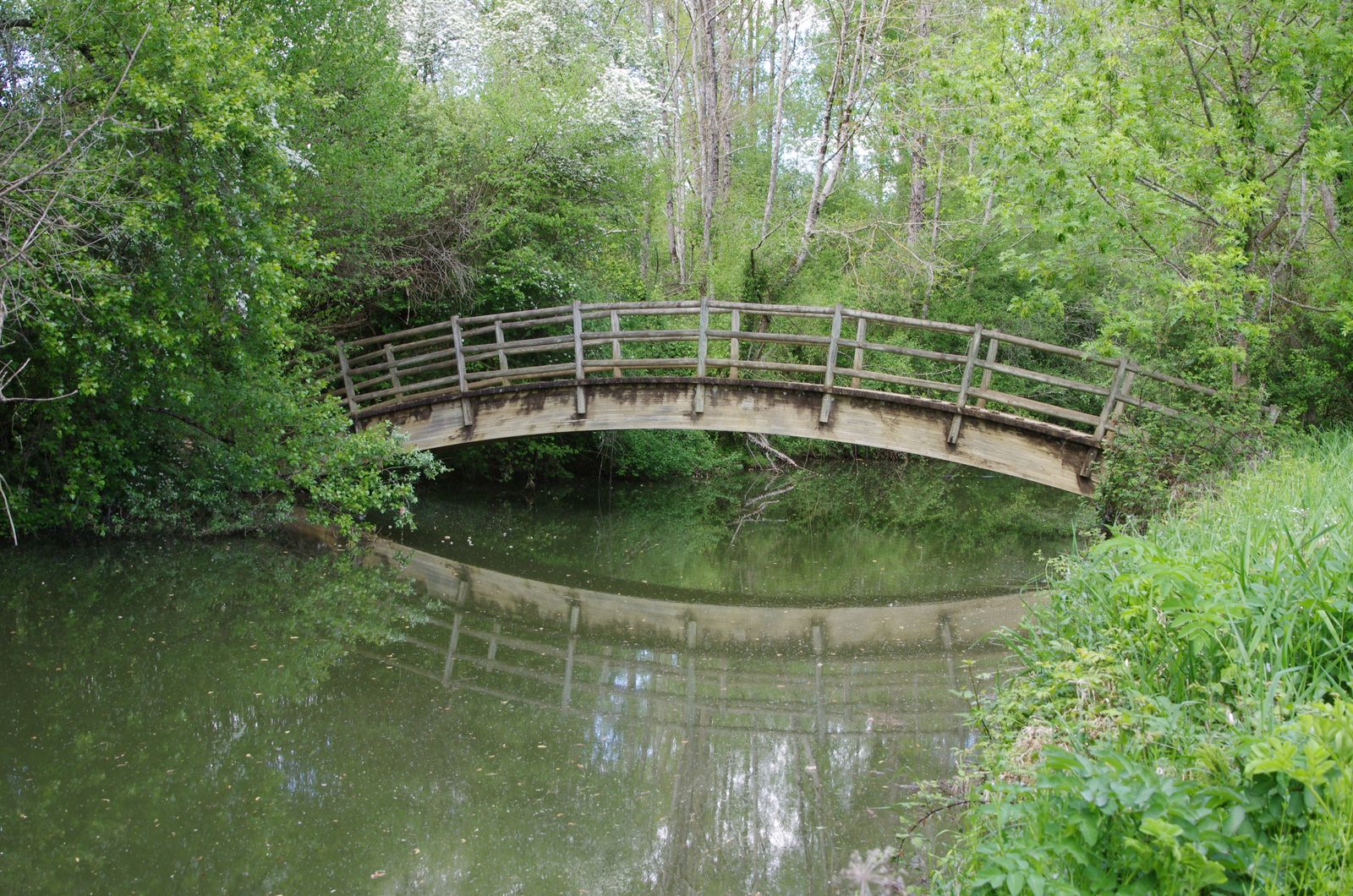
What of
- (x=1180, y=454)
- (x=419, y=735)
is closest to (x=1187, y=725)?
(x=419, y=735)

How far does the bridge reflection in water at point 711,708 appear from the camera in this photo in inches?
215

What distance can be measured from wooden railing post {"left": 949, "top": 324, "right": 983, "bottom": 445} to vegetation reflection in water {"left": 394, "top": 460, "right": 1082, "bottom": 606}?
161cm

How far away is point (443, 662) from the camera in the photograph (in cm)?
841

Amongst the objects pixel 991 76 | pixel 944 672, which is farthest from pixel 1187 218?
pixel 944 672

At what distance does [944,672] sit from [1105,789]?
19.1 feet

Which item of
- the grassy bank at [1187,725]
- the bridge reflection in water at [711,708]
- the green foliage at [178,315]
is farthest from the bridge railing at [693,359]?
the grassy bank at [1187,725]

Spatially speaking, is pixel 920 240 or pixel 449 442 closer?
pixel 449 442

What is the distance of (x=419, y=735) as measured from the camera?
6742 mm

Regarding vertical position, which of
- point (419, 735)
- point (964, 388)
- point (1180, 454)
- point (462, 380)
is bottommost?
point (419, 735)

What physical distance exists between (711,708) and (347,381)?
8708mm

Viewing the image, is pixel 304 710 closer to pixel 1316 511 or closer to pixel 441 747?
pixel 441 747

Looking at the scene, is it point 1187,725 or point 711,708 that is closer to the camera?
point 1187,725

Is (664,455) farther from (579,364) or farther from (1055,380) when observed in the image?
(1055,380)

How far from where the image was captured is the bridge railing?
1224 cm
